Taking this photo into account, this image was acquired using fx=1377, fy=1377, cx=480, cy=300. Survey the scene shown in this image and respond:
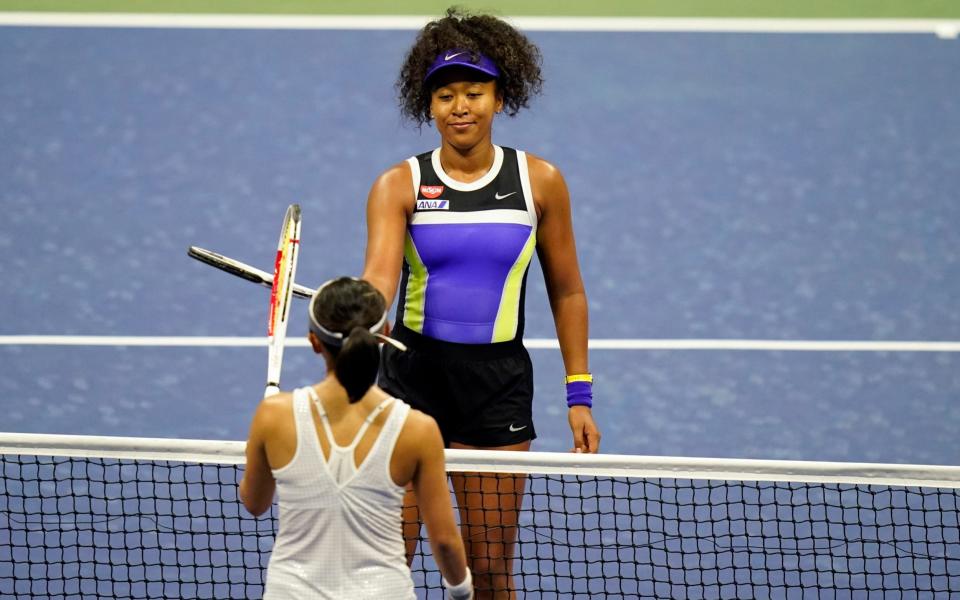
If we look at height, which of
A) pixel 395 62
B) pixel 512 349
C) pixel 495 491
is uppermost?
pixel 395 62

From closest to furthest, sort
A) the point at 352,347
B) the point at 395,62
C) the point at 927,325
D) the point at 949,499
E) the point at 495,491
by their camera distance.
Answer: the point at 352,347 → the point at 495,491 → the point at 949,499 → the point at 927,325 → the point at 395,62

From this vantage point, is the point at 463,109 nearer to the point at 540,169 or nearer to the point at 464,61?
the point at 464,61

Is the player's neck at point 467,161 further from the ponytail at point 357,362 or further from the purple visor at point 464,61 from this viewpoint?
the ponytail at point 357,362

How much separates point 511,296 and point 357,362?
1.33m

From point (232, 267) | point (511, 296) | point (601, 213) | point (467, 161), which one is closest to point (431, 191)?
point (467, 161)

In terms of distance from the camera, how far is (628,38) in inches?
456

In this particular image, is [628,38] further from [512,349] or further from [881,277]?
[512,349]

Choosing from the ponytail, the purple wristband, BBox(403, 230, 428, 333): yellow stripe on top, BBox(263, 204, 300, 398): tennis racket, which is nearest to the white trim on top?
BBox(403, 230, 428, 333): yellow stripe on top

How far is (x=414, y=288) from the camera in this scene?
4691 millimetres

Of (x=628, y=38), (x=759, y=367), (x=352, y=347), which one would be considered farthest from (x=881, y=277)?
(x=352, y=347)

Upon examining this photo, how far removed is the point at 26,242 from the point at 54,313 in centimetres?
84

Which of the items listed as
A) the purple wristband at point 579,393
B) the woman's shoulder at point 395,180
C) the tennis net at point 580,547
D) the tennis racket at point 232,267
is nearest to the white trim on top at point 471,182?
the woman's shoulder at point 395,180

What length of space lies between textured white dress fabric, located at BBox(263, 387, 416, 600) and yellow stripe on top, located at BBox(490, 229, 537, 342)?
3.71ft

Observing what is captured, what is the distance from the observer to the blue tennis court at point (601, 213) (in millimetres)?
7785
